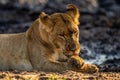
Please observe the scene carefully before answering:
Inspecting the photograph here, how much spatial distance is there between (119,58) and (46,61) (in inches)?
152

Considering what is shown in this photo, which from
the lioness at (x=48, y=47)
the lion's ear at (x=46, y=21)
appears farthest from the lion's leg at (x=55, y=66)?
the lion's ear at (x=46, y=21)

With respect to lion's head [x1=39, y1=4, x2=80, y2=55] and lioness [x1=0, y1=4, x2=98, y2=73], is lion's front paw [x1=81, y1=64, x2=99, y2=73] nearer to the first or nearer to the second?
lioness [x1=0, y1=4, x2=98, y2=73]

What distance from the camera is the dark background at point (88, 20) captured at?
1405 centimetres

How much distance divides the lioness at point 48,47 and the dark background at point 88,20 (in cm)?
320

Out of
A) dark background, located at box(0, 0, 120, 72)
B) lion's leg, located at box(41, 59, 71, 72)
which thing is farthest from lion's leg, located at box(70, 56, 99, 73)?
dark background, located at box(0, 0, 120, 72)

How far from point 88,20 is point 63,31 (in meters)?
10.6

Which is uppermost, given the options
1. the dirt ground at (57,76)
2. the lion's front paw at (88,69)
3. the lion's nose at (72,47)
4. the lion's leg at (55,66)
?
the lion's nose at (72,47)

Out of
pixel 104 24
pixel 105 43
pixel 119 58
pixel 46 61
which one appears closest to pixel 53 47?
pixel 46 61

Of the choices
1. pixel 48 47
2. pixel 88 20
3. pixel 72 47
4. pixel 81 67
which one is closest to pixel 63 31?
pixel 72 47

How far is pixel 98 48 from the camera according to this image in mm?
14414

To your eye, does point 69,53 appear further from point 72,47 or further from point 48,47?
point 48,47

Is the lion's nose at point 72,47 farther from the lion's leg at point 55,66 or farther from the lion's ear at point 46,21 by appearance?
the lion's ear at point 46,21

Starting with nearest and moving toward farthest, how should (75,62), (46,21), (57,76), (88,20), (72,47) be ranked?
(57,76) → (72,47) → (75,62) → (46,21) → (88,20)

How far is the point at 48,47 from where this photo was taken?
8.82 metres
